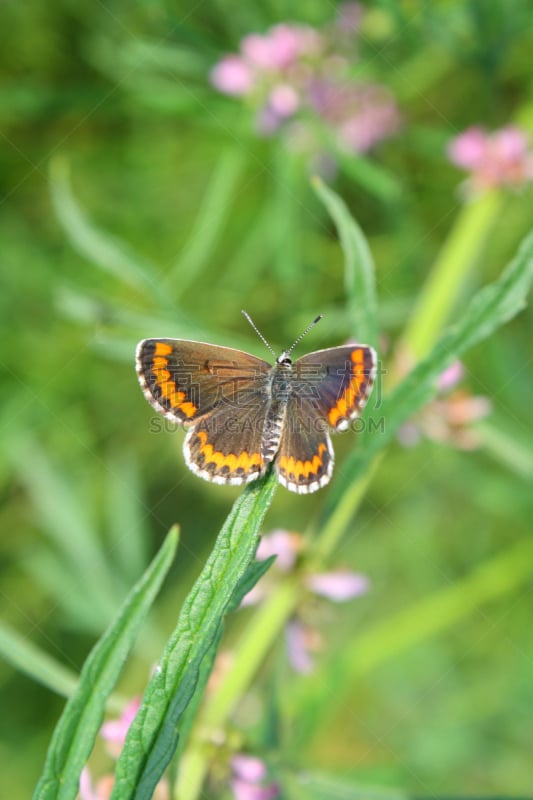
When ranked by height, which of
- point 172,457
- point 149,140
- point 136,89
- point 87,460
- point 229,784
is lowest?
point 229,784

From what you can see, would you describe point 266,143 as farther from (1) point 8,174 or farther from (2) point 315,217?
(1) point 8,174

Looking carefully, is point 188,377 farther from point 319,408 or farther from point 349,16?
point 349,16

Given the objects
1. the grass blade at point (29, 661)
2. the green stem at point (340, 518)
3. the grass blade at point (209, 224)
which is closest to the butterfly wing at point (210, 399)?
the green stem at point (340, 518)

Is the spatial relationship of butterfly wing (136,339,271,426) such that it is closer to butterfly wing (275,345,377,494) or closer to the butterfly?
the butterfly

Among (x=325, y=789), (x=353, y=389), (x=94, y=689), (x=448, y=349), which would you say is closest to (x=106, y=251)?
(x=353, y=389)

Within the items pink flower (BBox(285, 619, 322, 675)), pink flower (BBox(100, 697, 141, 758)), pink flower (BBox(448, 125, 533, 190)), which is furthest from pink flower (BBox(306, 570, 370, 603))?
pink flower (BBox(448, 125, 533, 190))

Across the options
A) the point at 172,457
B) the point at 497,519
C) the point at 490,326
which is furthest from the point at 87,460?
the point at 490,326
